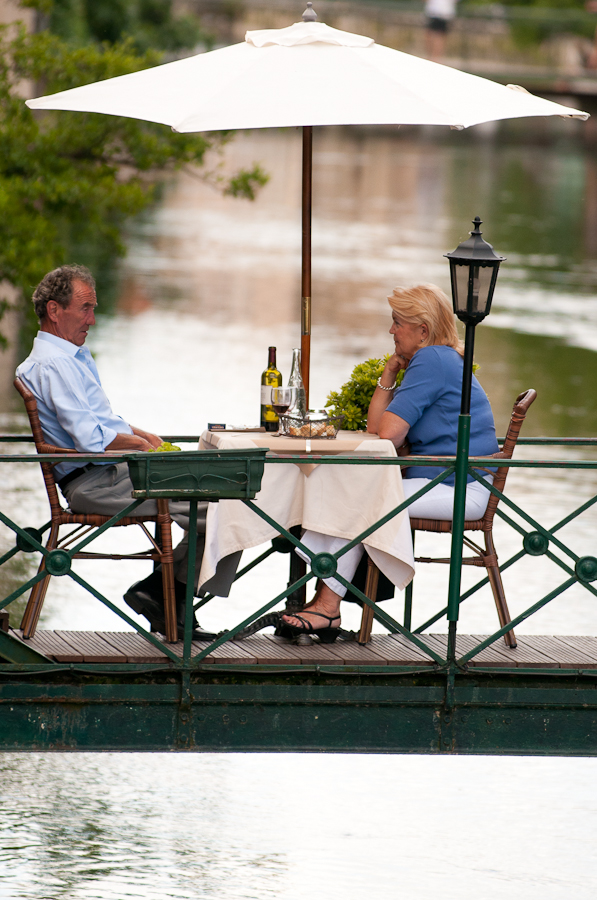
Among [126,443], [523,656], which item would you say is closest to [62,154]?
[126,443]

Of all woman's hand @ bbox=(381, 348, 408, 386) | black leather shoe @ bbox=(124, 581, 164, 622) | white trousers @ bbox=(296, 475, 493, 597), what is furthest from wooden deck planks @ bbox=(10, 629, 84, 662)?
woman's hand @ bbox=(381, 348, 408, 386)

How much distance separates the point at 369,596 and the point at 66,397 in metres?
1.43

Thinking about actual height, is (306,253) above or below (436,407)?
above

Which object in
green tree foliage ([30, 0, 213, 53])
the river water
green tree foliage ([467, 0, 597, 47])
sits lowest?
the river water

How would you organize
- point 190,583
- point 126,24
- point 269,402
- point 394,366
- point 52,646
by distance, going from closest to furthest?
1. point 190,583
2. point 52,646
3. point 394,366
4. point 269,402
5. point 126,24

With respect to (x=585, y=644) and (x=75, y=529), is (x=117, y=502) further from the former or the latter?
(x=585, y=644)

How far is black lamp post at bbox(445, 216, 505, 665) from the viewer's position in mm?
5145

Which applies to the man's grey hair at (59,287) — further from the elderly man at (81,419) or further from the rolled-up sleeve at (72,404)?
the rolled-up sleeve at (72,404)

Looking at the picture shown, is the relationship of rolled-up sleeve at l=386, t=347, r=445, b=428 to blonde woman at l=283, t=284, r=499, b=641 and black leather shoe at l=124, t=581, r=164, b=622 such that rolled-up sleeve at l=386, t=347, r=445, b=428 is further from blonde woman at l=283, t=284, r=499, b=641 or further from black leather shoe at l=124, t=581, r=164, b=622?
black leather shoe at l=124, t=581, r=164, b=622

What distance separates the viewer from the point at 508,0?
87.2m

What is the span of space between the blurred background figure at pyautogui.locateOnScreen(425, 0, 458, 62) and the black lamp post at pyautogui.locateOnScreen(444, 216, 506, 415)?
61753 mm

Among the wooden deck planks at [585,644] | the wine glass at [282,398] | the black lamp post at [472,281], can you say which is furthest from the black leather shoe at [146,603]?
the wooden deck planks at [585,644]

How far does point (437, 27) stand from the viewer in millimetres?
64812

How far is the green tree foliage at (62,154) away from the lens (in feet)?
42.3
